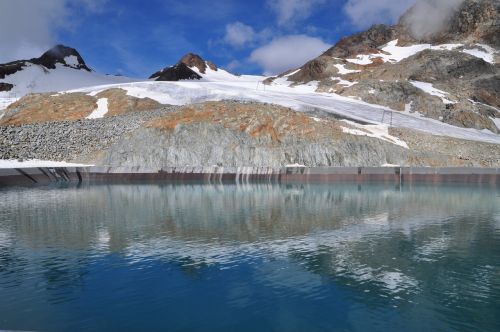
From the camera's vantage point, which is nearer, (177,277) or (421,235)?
(177,277)

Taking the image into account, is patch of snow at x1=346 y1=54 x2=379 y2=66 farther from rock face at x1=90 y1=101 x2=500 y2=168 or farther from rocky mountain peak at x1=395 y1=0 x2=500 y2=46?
rock face at x1=90 y1=101 x2=500 y2=168

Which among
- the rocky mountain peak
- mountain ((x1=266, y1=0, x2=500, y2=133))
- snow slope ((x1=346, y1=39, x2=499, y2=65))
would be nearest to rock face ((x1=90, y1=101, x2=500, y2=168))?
mountain ((x1=266, y1=0, x2=500, y2=133))

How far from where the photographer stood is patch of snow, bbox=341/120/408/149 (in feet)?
245

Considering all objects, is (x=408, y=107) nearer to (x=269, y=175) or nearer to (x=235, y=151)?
(x=269, y=175)

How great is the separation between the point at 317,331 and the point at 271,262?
23.6 feet

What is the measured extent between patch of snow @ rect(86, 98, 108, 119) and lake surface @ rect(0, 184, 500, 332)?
51.4 metres

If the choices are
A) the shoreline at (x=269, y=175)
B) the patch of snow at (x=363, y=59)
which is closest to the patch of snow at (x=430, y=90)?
the patch of snow at (x=363, y=59)

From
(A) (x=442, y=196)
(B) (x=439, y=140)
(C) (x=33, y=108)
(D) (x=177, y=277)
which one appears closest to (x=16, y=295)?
(D) (x=177, y=277)

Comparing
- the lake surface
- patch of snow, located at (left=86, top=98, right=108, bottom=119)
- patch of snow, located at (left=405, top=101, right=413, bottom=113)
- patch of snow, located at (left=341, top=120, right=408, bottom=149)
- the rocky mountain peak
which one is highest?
the rocky mountain peak

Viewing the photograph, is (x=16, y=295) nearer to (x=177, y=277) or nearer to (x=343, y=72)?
(x=177, y=277)

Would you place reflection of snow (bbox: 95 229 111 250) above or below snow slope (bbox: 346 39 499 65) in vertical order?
below

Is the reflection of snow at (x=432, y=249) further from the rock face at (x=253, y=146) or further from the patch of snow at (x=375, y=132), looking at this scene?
the patch of snow at (x=375, y=132)

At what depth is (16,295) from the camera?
53.8ft

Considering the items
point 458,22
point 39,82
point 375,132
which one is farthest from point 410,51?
point 39,82
